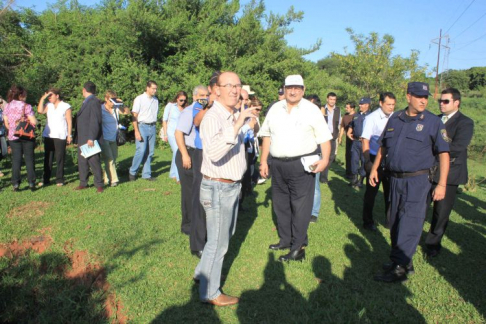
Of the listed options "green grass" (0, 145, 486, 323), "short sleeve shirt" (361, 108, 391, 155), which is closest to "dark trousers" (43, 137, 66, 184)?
"green grass" (0, 145, 486, 323)

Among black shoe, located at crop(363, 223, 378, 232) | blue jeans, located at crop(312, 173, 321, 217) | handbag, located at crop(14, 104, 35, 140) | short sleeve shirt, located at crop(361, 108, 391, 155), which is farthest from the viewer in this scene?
handbag, located at crop(14, 104, 35, 140)

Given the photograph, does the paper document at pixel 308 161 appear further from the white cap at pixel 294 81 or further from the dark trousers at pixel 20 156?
the dark trousers at pixel 20 156

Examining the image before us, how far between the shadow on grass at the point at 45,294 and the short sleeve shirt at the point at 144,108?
3.92 m

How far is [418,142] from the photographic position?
3.80m

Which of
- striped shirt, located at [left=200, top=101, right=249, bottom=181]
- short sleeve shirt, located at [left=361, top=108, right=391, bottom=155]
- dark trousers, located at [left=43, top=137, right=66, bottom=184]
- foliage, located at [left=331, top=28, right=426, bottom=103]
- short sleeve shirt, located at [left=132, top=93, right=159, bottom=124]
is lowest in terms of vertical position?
dark trousers, located at [left=43, top=137, right=66, bottom=184]

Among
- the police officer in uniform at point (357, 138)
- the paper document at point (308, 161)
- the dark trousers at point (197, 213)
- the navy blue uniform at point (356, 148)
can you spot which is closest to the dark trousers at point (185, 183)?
the dark trousers at point (197, 213)

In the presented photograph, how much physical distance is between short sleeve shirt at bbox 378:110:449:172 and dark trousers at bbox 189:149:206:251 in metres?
2.23

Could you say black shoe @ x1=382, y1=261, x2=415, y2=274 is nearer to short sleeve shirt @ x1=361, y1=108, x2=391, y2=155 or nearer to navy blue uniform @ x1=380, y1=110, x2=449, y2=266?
navy blue uniform @ x1=380, y1=110, x2=449, y2=266

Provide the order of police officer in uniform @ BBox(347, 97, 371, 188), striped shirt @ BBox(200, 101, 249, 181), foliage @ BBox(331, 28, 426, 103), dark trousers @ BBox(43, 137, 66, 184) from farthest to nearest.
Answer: foliage @ BBox(331, 28, 426, 103), police officer in uniform @ BBox(347, 97, 371, 188), dark trousers @ BBox(43, 137, 66, 184), striped shirt @ BBox(200, 101, 249, 181)

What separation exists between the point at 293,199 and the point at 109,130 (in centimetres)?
459

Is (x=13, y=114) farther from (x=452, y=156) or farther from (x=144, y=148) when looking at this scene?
(x=452, y=156)

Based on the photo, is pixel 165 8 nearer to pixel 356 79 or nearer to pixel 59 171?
pixel 59 171

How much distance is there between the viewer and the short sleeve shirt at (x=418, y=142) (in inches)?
148

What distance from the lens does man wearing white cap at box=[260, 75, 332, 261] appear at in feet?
13.8
